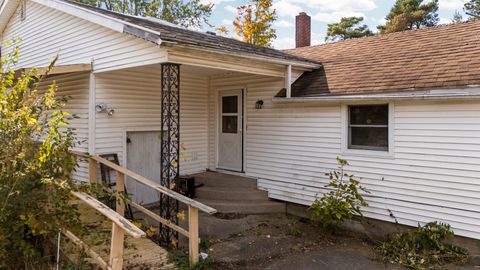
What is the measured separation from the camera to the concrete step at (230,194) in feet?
26.5

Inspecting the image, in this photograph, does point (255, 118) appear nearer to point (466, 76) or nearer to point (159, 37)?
point (159, 37)

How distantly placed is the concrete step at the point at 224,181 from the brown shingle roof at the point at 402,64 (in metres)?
2.42

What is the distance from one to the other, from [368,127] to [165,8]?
75.5ft

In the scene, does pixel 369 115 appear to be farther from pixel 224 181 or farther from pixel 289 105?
pixel 224 181

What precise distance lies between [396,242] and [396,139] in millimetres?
1817

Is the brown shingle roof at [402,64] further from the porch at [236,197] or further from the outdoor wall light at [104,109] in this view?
the outdoor wall light at [104,109]

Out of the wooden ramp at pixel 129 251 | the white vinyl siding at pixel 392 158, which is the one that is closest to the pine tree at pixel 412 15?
the white vinyl siding at pixel 392 158

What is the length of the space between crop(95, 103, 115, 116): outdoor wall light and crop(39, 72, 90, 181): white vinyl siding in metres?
0.34

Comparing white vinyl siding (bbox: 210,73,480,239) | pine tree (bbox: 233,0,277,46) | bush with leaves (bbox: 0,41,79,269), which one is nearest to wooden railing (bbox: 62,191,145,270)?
bush with leaves (bbox: 0,41,79,269)

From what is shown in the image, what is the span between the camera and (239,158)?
916 centimetres

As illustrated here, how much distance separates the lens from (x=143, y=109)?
26.8 feet

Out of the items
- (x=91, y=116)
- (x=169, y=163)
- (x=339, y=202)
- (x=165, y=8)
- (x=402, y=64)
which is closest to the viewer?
(x=169, y=163)

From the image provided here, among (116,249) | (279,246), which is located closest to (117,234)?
(116,249)

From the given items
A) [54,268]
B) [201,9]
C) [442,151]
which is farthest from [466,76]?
[201,9]
